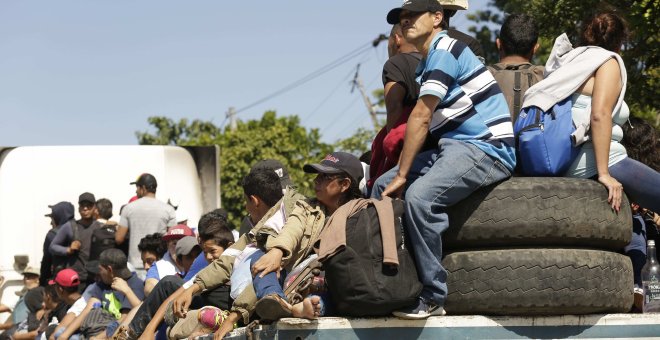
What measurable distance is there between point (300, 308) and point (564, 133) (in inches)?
65.0

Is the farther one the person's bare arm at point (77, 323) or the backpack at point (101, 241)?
the backpack at point (101, 241)

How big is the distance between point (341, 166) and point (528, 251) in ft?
3.96

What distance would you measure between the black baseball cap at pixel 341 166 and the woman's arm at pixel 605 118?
1.23 m

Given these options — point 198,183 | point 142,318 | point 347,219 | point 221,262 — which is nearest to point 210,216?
point 142,318

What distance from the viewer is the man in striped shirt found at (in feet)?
17.1

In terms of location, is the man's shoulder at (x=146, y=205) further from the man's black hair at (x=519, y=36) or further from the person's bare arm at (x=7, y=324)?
the man's black hair at (x=519, y=36)

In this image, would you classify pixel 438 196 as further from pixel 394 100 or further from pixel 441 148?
pixel 394 100

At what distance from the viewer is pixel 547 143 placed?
569 cm

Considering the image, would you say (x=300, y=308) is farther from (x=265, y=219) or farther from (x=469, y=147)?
(x=265, y=219)

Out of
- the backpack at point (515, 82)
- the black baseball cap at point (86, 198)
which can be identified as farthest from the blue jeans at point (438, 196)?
the black baseball cap at point (86, 198)

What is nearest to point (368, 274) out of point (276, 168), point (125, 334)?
point (276, 168)

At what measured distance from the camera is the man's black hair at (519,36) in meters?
6.74

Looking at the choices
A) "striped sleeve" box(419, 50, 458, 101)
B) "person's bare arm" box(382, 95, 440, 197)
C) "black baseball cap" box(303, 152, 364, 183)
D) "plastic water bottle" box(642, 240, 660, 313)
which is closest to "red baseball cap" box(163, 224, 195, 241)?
"black baseball cap" box(303, 152, 364, 183)

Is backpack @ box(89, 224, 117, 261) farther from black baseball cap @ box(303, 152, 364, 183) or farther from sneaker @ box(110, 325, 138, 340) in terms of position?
black baseball cap @ box(303, 152, 364, 183)
